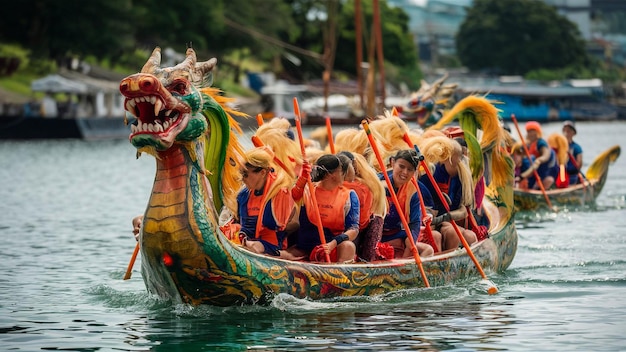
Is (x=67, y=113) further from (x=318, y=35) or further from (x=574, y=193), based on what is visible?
(x=318, y=35)

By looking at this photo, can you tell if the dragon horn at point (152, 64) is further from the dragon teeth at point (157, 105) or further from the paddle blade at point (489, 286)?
the paddle blade at point (489, 286)

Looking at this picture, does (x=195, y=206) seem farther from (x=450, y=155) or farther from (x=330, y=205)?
(x=450, y=155)

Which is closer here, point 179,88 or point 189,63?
point 179,88

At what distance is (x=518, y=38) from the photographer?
502ft

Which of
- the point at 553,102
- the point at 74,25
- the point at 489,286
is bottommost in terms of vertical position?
the point at 489,286

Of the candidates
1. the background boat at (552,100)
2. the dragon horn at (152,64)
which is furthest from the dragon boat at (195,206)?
the background boat at (552,100)

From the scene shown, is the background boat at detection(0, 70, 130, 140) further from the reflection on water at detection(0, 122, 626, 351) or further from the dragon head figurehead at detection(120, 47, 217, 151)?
the dragon head figurehead at detection(120, 47, 217, 151)

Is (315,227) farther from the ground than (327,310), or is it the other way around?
(315,227)

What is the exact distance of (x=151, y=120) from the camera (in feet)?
42.6

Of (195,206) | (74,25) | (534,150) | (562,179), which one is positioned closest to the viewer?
(195,206)

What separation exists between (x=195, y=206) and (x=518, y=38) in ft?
466

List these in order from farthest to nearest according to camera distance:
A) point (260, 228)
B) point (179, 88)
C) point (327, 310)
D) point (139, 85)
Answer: point (260, 228) → point (327, 310) → point (179, 88) → point (139, 85)

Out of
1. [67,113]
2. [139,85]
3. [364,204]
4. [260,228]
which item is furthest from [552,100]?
[139,85]

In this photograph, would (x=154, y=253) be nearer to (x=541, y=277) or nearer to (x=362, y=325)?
(x=362, y=325)
